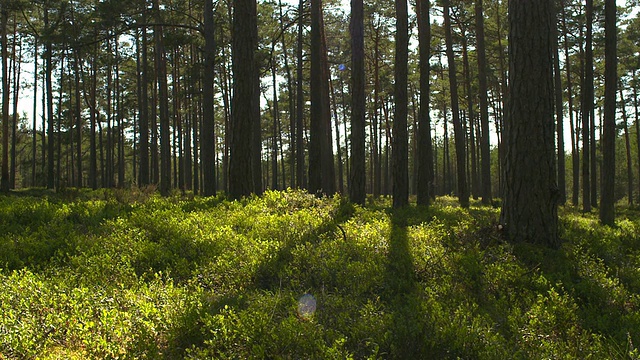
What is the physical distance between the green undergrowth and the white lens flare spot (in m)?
0.02

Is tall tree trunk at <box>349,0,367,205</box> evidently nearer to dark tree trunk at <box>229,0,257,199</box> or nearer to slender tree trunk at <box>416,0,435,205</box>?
slender tree trunk at <box>416,0,435,205</box>

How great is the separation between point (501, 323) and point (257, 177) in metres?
9.94

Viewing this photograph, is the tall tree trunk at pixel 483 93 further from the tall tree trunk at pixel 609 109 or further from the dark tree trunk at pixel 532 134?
the dark tree trunk at pixel 532 134

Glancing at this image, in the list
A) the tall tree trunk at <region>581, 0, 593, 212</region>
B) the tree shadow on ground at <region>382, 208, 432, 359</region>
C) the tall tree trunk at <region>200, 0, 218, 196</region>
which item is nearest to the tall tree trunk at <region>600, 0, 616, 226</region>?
the tall tree trunk at <region>581, 0, 593, 212</region>

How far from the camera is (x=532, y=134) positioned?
6.48m

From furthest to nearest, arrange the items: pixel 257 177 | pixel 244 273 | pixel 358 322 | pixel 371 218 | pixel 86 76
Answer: pixel 86 76
pixel 257 177
pixel 371 218
pixel 244 273
pixel 358 322

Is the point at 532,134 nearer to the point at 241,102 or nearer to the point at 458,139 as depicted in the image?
the point at 241,102

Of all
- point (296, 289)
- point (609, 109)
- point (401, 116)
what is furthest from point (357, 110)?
point (296, 289)

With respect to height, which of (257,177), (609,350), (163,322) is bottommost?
(609,350)

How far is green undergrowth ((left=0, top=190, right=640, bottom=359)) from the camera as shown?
331 cm

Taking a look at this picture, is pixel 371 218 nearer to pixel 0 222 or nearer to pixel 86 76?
pixel 0 222

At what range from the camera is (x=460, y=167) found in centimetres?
1700

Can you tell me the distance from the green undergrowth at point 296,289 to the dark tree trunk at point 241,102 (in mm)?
2617

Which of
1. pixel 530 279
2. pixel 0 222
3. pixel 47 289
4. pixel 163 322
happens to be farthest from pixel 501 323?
pixel 0 222
